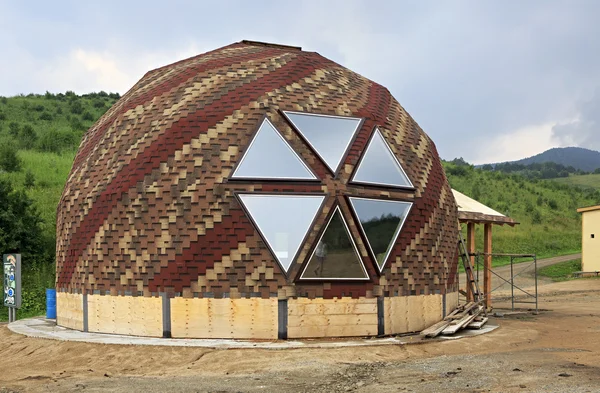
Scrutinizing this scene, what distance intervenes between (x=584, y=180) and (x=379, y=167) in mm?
103507

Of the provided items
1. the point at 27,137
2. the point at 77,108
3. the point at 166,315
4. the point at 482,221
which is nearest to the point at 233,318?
the point at 166,315

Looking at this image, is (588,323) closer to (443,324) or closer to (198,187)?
(443,324)

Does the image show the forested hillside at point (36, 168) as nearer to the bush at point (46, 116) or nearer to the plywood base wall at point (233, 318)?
the bush at point (46, 116)

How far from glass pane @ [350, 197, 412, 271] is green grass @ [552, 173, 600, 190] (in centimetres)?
9417

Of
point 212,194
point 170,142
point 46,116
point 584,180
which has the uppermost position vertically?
point 46,116

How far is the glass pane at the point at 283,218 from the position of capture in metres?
13.2

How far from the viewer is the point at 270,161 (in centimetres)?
1366

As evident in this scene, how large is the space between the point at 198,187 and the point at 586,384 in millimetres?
7868

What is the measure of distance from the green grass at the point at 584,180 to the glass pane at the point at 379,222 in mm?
94166

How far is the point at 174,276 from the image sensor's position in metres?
13.3

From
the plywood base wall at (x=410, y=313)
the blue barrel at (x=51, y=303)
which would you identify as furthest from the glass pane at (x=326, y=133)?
the blue barrel at (x=51, y=303)

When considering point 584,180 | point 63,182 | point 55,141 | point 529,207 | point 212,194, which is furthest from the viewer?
point 584,180

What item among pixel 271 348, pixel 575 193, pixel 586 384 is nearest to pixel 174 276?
pixel 271 348

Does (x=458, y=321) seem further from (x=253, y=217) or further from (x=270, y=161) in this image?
(x=270, y=161)
